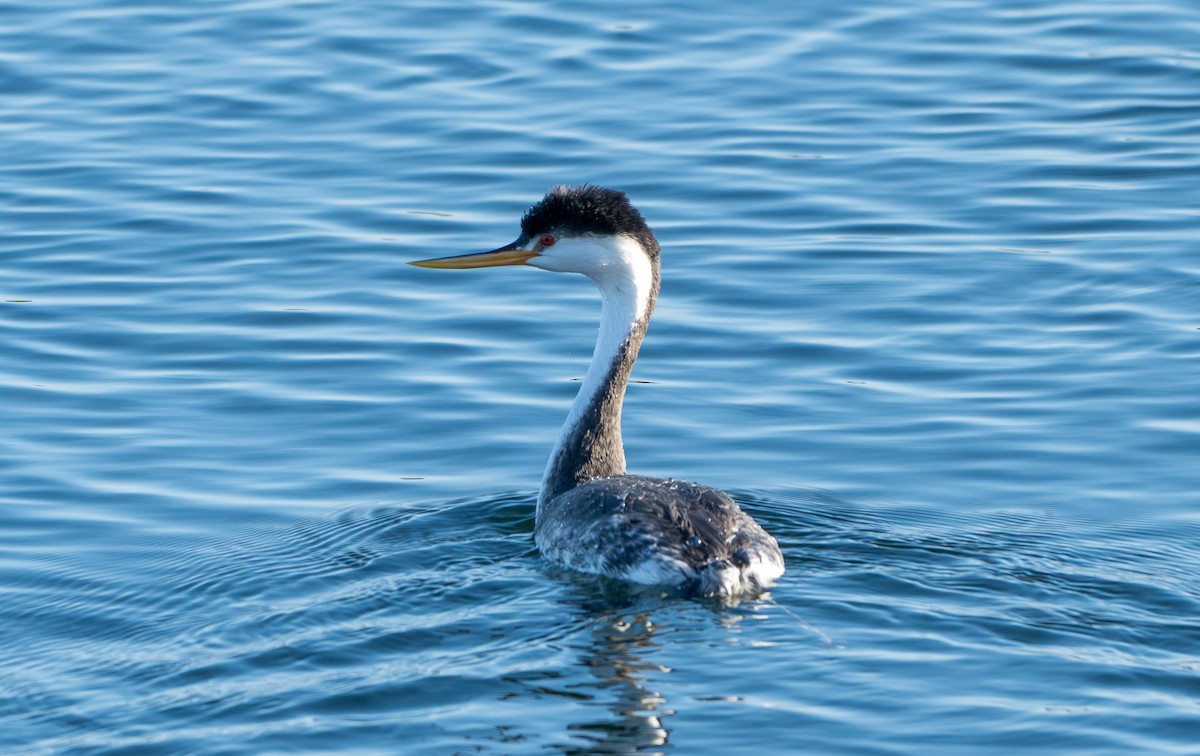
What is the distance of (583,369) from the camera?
12641 millimetres

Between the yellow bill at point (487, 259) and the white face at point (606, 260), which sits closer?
the white face at point (606, 260)

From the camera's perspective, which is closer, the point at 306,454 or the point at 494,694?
the point at 494,694

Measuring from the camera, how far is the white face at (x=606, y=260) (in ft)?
33.5

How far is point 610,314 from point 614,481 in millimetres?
1144

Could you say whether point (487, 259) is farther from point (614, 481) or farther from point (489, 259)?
point (614, 481)

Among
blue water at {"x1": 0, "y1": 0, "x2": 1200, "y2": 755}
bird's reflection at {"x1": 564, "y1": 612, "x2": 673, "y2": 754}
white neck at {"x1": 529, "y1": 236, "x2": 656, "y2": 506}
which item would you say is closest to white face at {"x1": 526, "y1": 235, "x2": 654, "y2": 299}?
white neck at {"x1": 529, "y1": 236, "x2": 656, "y2": 506}

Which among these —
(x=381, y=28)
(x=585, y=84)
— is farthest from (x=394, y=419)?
(x=381, y=28)

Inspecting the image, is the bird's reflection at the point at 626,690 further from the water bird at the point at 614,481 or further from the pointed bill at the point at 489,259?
the pointed bill at the point at 489,259

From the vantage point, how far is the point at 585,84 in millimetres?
18547

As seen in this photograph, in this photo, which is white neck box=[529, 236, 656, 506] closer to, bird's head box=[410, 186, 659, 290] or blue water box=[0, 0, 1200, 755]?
bird's head box=[410, 186, 659, 290]

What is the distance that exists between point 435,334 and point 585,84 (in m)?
5.92

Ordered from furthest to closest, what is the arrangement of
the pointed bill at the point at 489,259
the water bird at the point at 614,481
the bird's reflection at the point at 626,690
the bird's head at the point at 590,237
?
the pointed bill at the point at 489,259 → the bird's head at the point at 590,237 → the water bird at the point at 614,481 → the bird's reflection at the point at 626,690

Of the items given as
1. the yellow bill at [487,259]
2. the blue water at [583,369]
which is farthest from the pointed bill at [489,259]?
the blue water at [583,369]

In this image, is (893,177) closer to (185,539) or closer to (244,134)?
(244,134)
